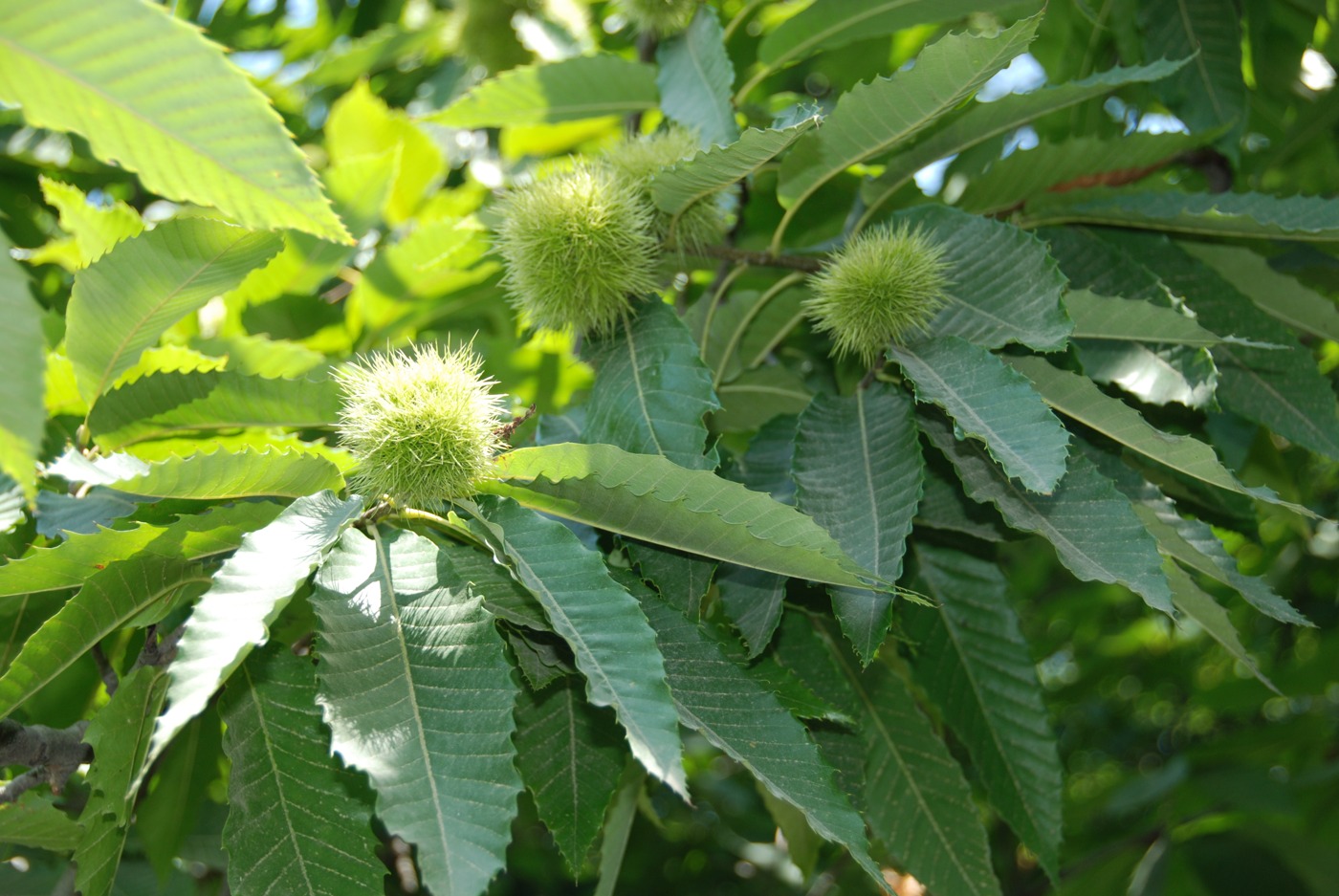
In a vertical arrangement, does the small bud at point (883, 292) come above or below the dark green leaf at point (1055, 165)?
below

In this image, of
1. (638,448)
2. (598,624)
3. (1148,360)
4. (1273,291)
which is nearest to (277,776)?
(598,624)

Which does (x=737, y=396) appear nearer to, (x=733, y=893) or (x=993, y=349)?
(x=993, y=349)

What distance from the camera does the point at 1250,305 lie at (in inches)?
58.4

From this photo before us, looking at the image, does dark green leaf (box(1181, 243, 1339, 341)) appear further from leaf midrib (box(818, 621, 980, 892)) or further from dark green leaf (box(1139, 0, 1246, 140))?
leaf midrib (box(818, 621, 980, 892))

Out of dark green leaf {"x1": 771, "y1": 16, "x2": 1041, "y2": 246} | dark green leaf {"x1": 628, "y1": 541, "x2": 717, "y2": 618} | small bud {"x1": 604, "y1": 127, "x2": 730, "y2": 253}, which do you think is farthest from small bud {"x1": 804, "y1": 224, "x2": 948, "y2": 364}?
dark green leaf {"x1": 628, "y1": 541, "x2": 717, "y2": 618}

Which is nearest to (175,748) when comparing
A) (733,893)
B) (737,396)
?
(737,396)

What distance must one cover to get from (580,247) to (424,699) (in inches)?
25.1

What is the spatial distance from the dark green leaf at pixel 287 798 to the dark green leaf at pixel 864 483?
525 millimetres

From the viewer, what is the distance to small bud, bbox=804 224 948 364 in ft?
4.01

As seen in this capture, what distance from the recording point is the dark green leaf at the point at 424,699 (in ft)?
2.51

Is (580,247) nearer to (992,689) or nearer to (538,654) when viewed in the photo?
(538,654)

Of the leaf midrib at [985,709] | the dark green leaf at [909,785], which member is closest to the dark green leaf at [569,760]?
the dark green leaf at [909,785]

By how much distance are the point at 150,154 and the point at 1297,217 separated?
4.34ft

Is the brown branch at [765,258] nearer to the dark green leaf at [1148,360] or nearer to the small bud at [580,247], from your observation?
the small bud at [580,247]
